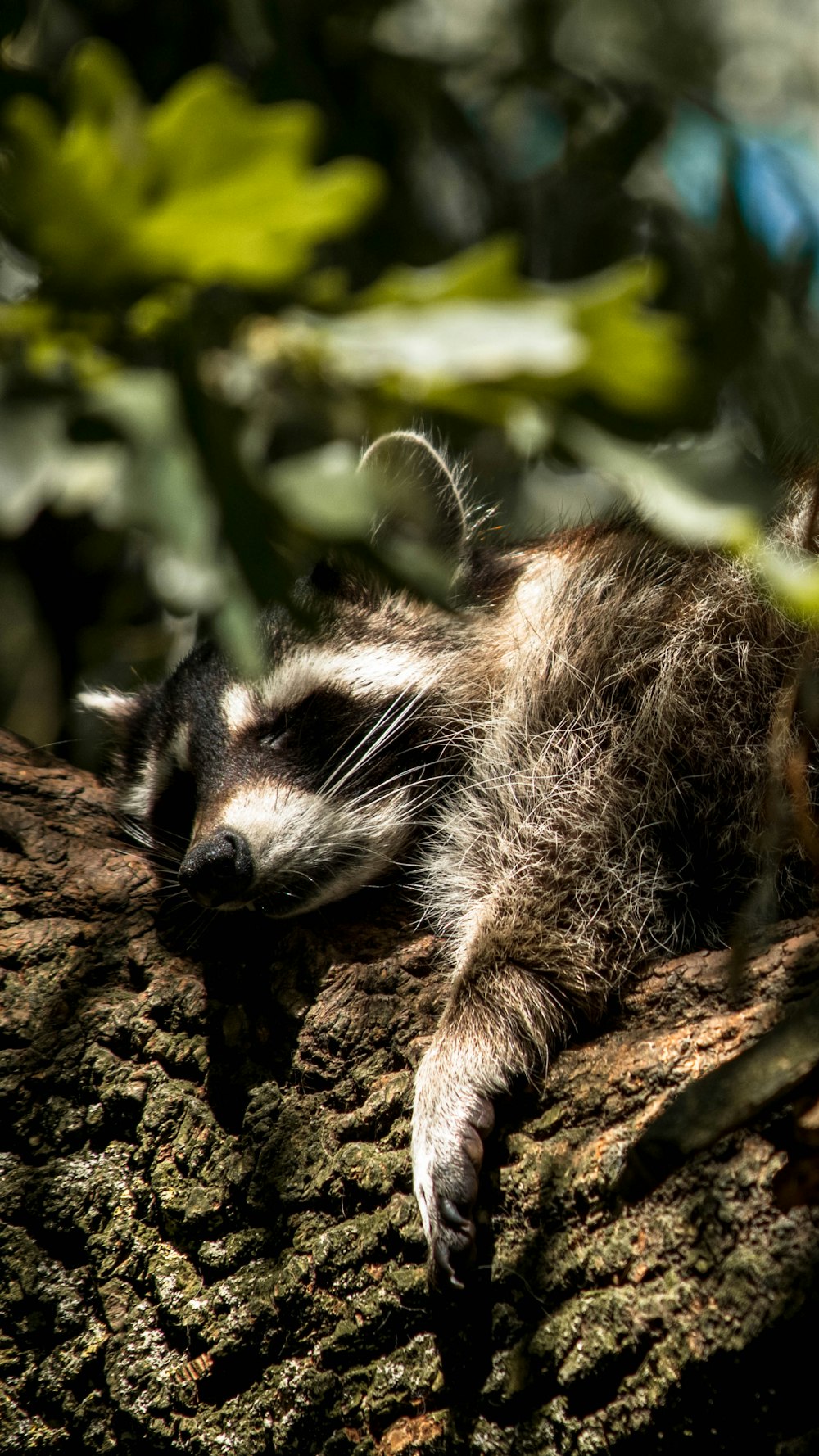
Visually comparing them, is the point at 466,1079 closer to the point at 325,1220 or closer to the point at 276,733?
the point at 325,1220

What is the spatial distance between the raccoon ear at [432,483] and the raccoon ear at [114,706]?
116 cm

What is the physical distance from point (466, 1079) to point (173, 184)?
188 centimetres

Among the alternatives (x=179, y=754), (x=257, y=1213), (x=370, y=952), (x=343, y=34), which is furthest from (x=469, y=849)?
(x=343, y=34)

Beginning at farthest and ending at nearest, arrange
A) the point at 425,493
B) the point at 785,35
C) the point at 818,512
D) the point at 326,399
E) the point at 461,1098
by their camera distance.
Answer: the point at 425,493 → the point at 785,35 → the point at 461,1098 → the point at 818,512 → the point at 326,399

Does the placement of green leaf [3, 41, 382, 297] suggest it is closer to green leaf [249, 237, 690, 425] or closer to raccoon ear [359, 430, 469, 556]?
green leaf [249, 237, 690, 425]

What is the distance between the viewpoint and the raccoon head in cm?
292

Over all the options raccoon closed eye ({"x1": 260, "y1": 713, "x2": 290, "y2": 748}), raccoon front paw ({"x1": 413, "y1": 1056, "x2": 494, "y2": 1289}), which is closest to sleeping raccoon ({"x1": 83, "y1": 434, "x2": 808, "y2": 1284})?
raccoon closed eye ({"x1": 260, "y1": 713, "x2": 290, "y2": 748})

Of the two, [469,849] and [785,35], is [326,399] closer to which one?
[469,849]

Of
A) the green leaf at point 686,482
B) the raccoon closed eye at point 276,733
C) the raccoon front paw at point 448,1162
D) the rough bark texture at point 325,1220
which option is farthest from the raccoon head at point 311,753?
the green leaf at point 686,482

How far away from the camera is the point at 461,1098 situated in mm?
2344

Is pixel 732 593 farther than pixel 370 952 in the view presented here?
Yes

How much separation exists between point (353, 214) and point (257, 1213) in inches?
75.3

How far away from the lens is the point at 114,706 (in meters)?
3.83

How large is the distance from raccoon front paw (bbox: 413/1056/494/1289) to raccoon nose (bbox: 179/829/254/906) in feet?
2.10
